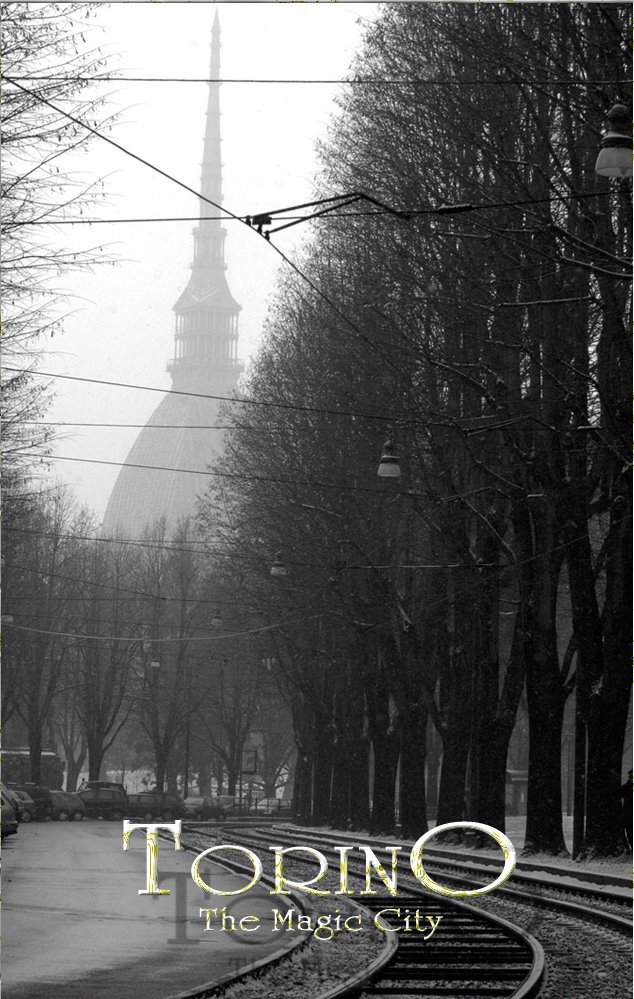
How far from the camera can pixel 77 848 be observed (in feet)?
117

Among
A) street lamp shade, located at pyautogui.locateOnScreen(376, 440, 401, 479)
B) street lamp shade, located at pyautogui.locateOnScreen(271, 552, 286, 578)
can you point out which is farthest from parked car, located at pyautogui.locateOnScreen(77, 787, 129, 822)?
street lamp shade, located at pyautogui.locateOnScreen(376, 440, 401, 479)

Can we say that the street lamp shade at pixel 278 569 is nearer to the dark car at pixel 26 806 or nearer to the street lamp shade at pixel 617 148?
the dark car at pixel 26 806

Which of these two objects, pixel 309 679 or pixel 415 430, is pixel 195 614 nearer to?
pixel 309 679

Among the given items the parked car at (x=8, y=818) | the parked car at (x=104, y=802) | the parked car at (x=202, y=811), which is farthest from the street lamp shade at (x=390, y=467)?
the parked car at (x=202, y=811)

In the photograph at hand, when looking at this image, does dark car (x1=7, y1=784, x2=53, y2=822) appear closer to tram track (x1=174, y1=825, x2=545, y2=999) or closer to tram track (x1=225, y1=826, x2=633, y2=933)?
tram track (x1=225, y1=826, x2=633, y2=933)

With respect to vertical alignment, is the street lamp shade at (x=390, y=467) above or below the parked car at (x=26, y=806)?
above

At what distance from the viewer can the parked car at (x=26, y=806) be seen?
181 feet

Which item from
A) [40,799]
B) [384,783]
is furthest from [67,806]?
[384,783]

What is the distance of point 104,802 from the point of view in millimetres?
68438

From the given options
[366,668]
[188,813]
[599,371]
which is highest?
[599,371]

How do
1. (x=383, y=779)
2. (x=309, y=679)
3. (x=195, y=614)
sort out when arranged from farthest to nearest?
(x=195, y=614)
(x=309, y=679)
(x=383, y=779)

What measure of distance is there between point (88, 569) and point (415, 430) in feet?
141

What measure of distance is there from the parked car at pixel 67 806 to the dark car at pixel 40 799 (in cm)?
113

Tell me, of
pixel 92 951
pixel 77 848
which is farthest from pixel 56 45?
pixel 77 848
